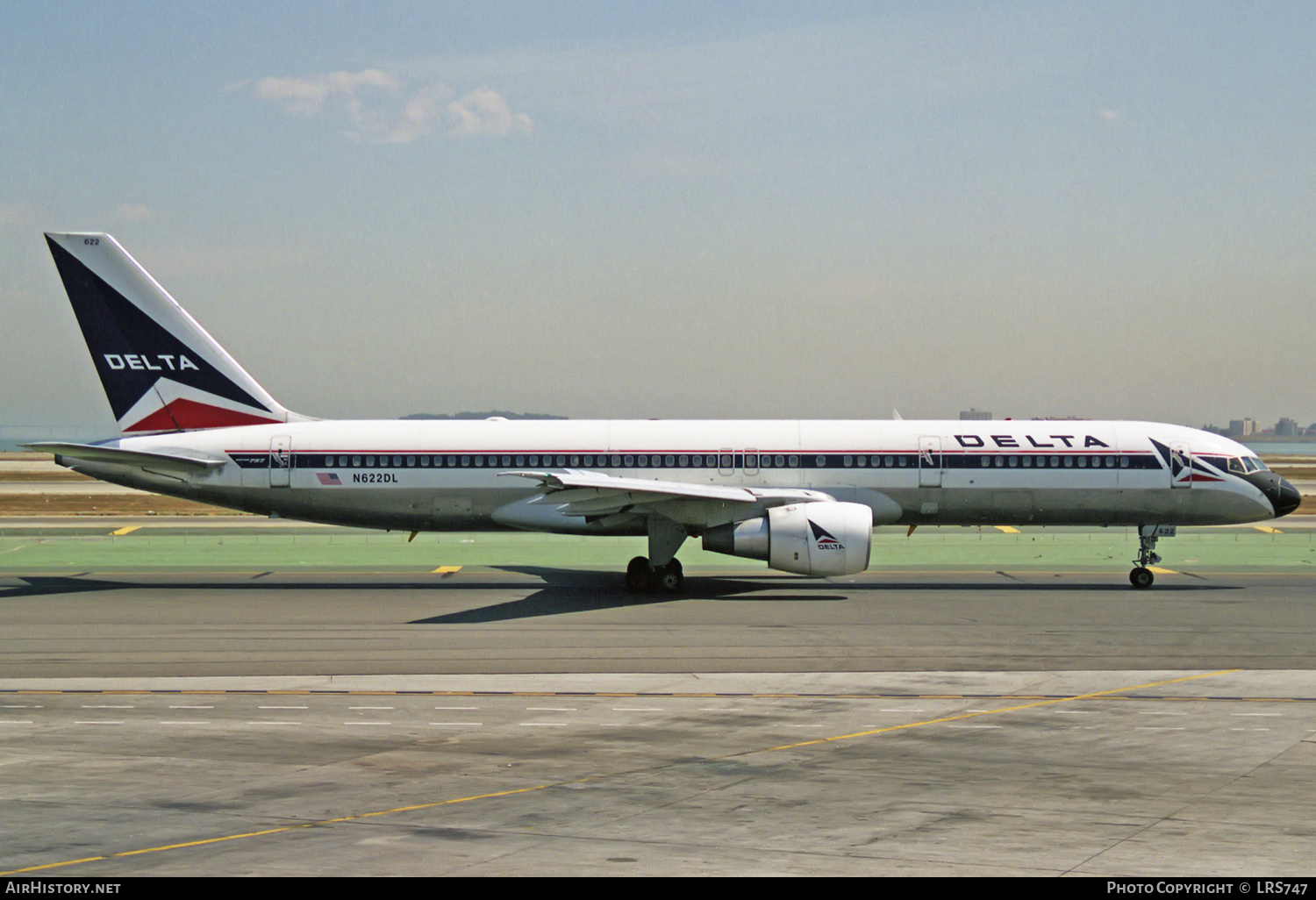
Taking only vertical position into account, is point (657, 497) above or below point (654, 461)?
below

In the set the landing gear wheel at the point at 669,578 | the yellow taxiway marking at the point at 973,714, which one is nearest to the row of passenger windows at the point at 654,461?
the landing gear wheel at the point at 669,578

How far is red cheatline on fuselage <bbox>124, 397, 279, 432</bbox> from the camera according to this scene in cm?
3391

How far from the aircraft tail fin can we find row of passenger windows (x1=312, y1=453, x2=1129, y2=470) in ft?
13.2

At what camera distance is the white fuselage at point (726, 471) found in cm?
3275

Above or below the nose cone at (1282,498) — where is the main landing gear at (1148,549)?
below

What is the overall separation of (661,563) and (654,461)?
328 cm

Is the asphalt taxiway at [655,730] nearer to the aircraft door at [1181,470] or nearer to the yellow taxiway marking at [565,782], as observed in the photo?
the yellow taxiway marking at [565,782]

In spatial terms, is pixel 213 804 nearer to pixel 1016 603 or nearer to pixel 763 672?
pixel 763 672

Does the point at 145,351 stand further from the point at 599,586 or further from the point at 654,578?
the point at 654,578

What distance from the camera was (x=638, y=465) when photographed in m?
32.8

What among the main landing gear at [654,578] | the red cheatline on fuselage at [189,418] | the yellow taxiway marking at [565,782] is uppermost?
the red cheatline on fuselage at [189,418]

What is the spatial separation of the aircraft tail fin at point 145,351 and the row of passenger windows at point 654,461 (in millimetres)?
4027

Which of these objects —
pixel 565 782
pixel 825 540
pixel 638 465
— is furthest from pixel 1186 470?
pixel 565 782

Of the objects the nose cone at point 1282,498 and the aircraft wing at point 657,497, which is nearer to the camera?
→ the aircraft wing at point 657,497
